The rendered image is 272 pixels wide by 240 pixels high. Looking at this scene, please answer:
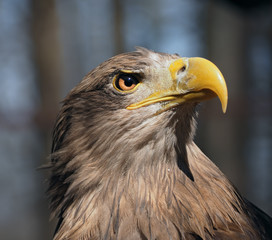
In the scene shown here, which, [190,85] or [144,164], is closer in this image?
[190,85]

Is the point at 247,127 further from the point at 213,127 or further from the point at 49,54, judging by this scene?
the point at 49,54

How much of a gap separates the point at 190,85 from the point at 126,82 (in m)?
0.30

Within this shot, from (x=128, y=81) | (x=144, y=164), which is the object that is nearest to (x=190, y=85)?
(x=128, y=81)

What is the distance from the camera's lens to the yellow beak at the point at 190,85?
1.42 meters

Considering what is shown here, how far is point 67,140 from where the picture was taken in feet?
5.82

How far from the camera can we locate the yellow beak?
142 cm

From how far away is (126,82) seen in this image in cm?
163

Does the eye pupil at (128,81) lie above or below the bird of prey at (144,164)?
above

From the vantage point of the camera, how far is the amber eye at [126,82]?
1.63 m

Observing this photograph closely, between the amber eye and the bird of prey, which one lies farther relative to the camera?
the amber eye

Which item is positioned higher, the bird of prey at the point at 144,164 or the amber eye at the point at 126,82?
the amber eye at the point at 126,82

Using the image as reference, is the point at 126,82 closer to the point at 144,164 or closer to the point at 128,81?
the point at 128,81

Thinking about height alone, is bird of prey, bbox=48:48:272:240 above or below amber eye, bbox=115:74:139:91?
below

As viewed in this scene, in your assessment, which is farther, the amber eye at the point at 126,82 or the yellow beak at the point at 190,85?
the amber eye at the point at 126,82
